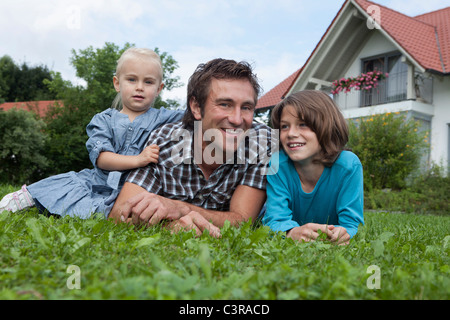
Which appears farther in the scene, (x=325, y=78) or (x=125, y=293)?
(x=325, y=78)

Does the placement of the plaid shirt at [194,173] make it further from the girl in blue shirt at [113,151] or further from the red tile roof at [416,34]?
the red tile roof at [416,34]

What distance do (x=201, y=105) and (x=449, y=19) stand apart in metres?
16.4

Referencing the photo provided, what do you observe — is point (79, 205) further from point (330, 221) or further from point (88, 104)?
point (88, 104)

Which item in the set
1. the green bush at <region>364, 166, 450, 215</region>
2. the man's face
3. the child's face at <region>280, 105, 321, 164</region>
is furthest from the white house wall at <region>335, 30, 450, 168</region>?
the man's face

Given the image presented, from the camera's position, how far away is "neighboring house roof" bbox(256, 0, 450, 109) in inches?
500

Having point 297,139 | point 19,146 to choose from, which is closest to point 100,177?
point 297,139

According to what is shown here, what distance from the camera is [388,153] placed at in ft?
36.0

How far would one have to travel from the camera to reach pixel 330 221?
317 centimetres

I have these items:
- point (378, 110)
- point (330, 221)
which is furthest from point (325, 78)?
point (330, 221)

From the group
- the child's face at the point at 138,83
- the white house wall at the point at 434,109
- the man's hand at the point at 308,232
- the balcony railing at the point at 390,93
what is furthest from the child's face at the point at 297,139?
the balcony railing at the point at 390,93

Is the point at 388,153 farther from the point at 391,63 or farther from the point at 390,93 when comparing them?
the point at 391,63

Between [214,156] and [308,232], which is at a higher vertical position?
[214,156]

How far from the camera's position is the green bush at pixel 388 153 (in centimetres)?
1085

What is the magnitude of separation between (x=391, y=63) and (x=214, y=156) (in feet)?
44.1
